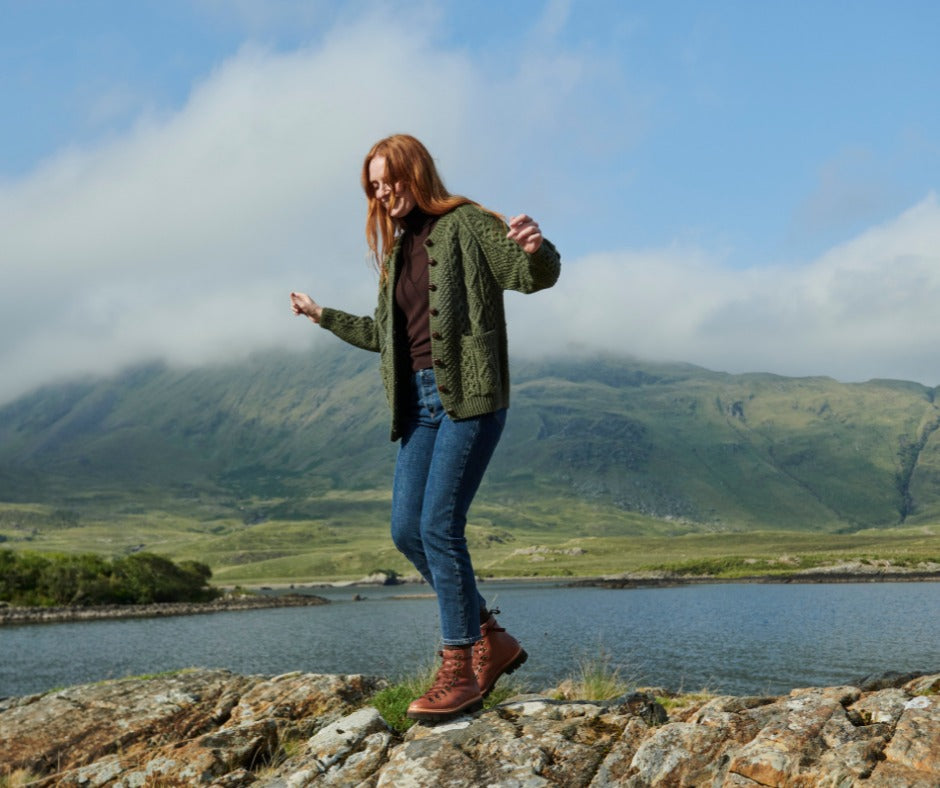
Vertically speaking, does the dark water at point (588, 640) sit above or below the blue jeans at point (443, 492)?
below

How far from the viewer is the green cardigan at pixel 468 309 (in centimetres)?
660

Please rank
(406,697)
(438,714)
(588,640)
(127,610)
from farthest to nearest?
(127,610)
(588,640)
(406,697)
(438,714)

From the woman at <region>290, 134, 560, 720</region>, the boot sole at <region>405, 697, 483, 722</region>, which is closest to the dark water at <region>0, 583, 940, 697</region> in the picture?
the boot sole at <region>405, 697, 483, 722</region>

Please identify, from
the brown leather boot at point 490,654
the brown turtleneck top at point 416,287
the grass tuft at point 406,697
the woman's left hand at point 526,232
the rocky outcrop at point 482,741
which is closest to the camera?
the rocky outcrop at point 482,741

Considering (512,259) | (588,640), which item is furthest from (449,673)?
(588,640)

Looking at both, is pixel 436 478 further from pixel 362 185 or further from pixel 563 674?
pixel 563 674

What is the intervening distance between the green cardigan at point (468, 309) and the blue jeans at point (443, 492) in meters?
0.17

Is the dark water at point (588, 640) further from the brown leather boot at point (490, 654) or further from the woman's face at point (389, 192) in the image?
the woman's face at point (389, 192)

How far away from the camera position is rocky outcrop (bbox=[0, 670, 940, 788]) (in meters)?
5.73

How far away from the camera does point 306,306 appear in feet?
26.7

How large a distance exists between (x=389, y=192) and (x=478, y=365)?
1690 millimetres

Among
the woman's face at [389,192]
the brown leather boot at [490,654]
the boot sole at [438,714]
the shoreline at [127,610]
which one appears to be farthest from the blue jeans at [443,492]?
the shoreline at [127,610]

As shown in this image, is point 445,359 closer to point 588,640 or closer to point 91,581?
point 588,640

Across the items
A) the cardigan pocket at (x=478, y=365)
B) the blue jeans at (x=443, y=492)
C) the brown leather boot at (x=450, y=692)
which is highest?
the cardigan pocket at (x=478, y=365)
